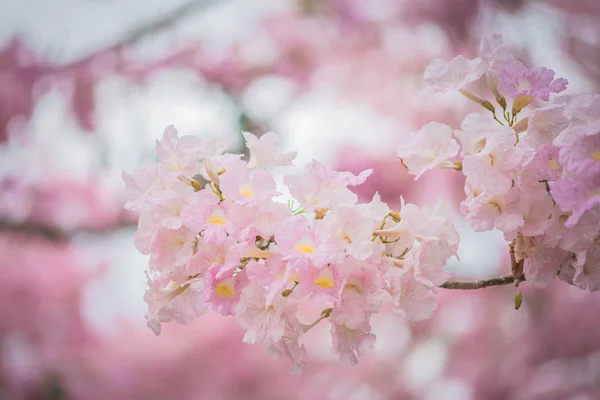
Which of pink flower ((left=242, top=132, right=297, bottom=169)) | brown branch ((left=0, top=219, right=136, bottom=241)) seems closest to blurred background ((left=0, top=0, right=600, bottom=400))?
brown branch ((left=0, top=219, right=136, bottom=241))

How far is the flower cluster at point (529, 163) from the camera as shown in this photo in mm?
248

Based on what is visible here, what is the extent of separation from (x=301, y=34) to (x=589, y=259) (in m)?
1.08

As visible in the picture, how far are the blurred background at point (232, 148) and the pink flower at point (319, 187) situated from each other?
0.80 metres

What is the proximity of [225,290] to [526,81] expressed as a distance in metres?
0.18

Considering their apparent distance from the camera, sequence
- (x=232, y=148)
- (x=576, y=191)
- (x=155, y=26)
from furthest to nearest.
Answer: (x=155, y=26), (x=232, y=148), (x=576, y=191)

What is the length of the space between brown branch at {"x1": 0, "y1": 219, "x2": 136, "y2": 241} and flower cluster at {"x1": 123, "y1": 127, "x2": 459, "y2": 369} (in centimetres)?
98

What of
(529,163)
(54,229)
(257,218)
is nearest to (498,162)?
(529,163)

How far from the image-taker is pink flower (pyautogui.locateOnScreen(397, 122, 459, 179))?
0.29m

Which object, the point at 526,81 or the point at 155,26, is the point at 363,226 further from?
the point at 155,26

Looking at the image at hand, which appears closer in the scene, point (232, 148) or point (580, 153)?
point (580, 153)

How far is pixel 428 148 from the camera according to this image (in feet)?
0.99

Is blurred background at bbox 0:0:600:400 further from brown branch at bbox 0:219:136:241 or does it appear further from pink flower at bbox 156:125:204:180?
pink flower at bbox 156:125:204:180

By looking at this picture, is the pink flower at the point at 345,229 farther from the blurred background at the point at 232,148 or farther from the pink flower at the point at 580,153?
the blurred background at the point at 232,148

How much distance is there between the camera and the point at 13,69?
1214 millimetres
